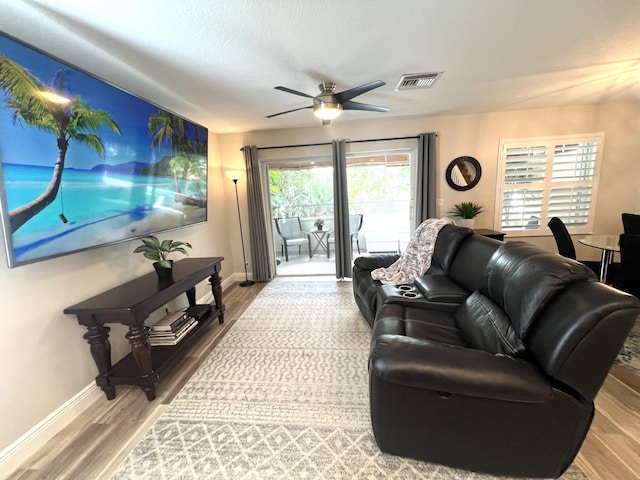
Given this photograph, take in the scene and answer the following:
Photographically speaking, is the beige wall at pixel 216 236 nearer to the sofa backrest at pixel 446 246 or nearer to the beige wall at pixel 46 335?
the beige wall at pixel 46 335

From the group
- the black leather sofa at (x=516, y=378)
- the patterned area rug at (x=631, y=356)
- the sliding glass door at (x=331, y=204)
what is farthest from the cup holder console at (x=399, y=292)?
the sliding glass door at (x=331, y=204)

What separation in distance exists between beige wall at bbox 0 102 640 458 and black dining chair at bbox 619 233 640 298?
1630 millimetres

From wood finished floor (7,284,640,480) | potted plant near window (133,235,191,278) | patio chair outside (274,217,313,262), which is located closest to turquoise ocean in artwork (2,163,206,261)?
potted plant near window (133,235,191,278)

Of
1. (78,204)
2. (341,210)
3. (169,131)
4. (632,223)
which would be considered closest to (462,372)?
(78,204)

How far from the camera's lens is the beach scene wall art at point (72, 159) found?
1.32m

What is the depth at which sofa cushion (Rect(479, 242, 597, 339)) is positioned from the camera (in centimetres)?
115

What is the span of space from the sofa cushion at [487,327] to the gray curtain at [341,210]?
7.61ft

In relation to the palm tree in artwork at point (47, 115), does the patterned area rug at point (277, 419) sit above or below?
below

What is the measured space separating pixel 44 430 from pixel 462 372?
237cm

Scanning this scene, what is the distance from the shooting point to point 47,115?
145 cm

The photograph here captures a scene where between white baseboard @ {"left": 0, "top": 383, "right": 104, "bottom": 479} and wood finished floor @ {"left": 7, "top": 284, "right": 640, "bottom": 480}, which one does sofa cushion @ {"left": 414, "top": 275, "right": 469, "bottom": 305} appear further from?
white baseboard @ {"left": 0, "top": 383, "right": 104, "bottom": 479}

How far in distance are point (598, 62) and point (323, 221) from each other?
3.92 metres

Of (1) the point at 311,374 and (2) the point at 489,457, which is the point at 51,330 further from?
(2) the point at 489,457

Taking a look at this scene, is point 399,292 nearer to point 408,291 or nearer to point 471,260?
point 408,291
